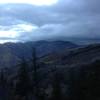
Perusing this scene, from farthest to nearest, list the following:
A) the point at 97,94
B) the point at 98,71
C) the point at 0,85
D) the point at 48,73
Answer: the point at 48,73
the point at 0,85
the point at 98,71
the point at 97,94

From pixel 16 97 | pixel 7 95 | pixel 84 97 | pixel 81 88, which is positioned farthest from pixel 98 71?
pixel 7 95

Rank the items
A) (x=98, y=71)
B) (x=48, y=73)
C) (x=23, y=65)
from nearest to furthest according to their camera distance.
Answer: (x=98, y=71)
(x=23, y=65)
(x=48, y=73)

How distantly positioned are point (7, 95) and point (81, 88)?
42.0m

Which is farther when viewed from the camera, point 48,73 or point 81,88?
point 48,73

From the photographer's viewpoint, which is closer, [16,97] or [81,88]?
[81,88]

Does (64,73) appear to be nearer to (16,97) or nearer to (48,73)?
(48,73)

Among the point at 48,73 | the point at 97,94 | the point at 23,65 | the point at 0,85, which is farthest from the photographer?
the point at 48,73

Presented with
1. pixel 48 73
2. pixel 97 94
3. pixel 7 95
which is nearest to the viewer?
pixel 97 94

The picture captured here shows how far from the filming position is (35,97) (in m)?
97.7

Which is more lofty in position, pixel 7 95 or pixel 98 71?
pixel 98 71

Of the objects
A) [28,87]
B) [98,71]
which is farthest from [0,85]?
[98,71]

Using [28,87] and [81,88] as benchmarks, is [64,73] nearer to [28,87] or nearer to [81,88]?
[28,87]

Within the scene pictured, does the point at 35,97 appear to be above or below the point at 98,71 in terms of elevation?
below

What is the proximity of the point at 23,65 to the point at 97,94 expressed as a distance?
30.8 metres
